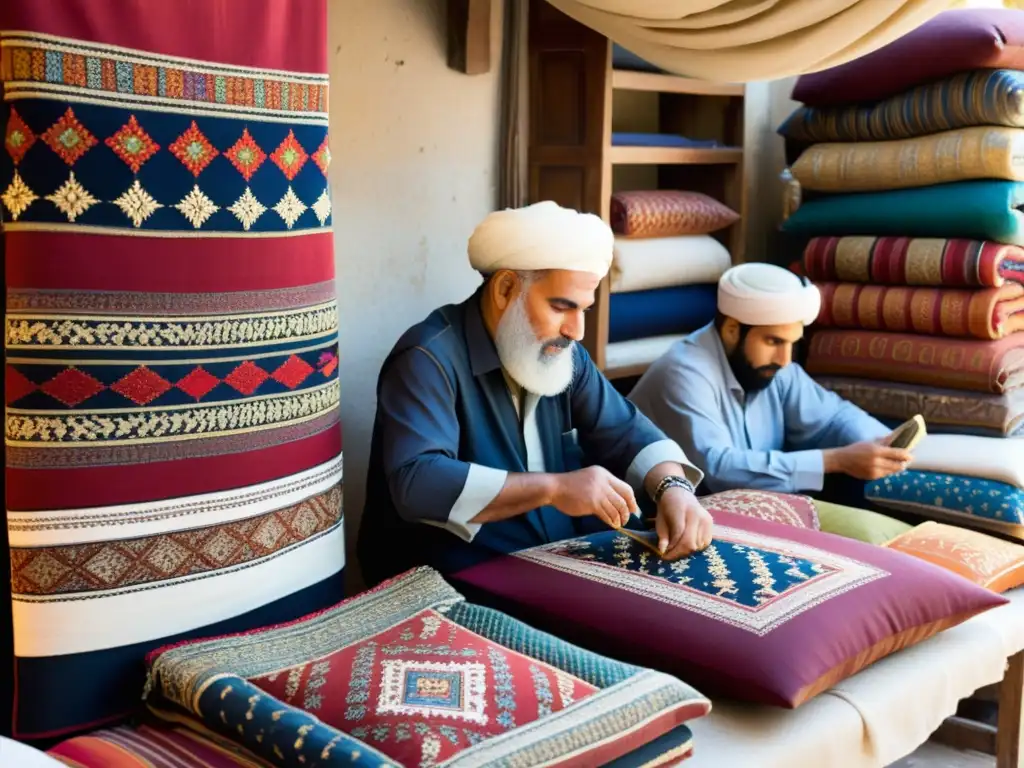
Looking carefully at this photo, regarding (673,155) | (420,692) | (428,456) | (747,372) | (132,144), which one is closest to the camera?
(420,692)

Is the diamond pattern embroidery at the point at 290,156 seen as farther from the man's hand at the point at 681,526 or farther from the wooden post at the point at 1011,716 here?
the wooden post at the point at 1011,716

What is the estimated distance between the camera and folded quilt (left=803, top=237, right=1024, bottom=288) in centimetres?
286

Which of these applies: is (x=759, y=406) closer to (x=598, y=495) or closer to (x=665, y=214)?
(x=665, y=214)

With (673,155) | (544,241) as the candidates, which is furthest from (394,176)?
(673,155)

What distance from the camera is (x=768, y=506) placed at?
7.64 feet

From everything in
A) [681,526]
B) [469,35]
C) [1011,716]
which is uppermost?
[469,35]

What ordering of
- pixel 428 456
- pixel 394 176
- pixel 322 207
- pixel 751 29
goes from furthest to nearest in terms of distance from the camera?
pixel 394 176 → pixel 751 29 → pixel 428 456 → pixel 322 207

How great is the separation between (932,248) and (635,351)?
83 centimetres

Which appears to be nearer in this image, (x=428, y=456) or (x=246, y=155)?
(x=246, y=155)

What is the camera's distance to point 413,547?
6.97ft

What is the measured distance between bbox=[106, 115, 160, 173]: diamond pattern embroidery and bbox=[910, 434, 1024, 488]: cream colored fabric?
77.6 inches

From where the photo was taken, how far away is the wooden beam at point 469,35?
2498 mm

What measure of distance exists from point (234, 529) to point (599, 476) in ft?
2.00

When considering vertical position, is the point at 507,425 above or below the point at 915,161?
below
